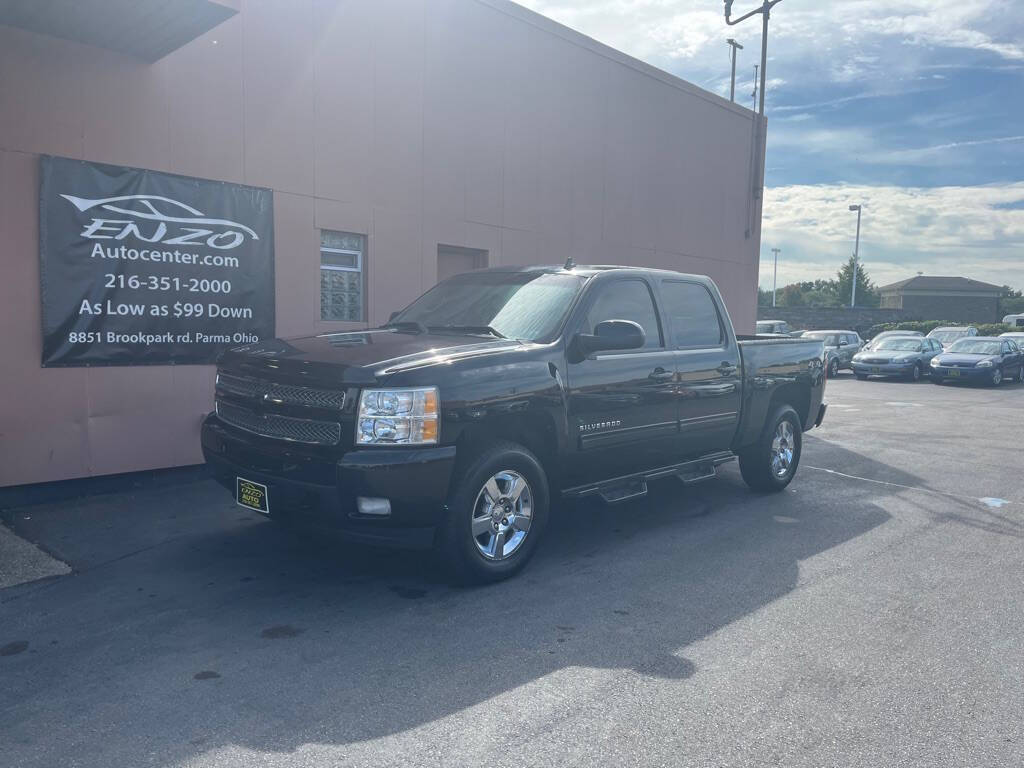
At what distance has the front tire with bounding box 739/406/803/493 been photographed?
25.4 feet

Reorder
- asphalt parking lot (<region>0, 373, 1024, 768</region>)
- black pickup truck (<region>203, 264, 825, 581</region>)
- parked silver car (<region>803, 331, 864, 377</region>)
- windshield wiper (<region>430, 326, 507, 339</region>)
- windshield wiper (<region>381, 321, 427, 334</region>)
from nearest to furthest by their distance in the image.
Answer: asphalt parking lot (<region>0, 373, 1024, 768</region>)
black pickup truck (<region>203, 264, 825, 581</region>)
windshield wiper (<region>430, 326, 507, 339</region>)
windshield wiper (<region>381, 321, 427, 334</region>)
parked silver car (<region>803, 331, 864, 377</region>)

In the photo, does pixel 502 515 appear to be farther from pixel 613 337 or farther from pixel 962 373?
pixel 962 373

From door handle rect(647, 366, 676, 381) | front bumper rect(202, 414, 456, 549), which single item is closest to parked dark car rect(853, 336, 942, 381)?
door handle rect(647, 366, 676, 381)

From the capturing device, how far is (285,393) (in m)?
4.83

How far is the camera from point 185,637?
4.21m

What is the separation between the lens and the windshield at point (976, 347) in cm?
2433

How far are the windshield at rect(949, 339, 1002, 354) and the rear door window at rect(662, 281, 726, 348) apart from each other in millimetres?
Answer: 20828

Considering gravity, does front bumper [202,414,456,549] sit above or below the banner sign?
below

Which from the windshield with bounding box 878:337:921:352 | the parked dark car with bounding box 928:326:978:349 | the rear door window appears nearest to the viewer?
the rear door window

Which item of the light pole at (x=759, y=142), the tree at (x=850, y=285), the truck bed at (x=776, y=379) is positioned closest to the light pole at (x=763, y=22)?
the light pole at (x=759, y=142)

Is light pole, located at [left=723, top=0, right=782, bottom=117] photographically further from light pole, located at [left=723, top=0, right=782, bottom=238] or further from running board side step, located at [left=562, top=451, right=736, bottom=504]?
running board side step, located at [left=562, top=451, right=736, bottom=504]

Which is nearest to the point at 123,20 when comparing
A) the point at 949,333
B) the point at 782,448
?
the point at 782,448

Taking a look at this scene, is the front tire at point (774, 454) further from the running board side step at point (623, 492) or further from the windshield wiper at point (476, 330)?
the windshield wiper at point (476, 330)

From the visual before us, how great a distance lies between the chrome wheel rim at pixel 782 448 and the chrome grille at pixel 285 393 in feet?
15.6
